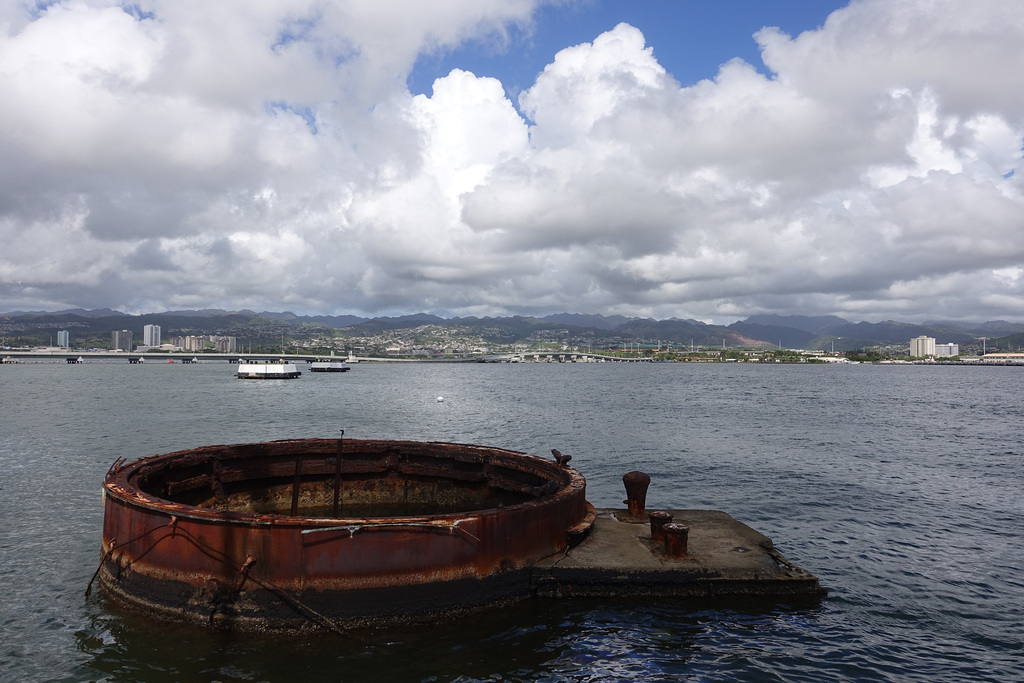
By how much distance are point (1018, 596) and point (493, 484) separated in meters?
12.6

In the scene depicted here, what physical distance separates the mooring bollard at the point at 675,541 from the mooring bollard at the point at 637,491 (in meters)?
2.45

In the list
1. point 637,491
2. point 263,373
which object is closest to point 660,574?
point 637,491

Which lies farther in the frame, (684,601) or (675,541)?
(675,541)

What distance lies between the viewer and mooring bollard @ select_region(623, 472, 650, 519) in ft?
45.6

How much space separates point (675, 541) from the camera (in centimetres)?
1138

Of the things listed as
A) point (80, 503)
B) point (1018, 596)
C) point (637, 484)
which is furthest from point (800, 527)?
point (80, 503)

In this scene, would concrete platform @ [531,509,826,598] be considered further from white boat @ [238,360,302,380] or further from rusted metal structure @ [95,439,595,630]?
white boat @ [238,360,302,380]

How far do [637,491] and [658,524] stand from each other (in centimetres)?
192

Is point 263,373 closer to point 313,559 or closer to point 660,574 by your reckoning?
point 313,559

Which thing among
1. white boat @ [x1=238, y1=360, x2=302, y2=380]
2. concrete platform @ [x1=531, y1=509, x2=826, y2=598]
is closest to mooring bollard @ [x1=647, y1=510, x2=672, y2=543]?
concrete platform @ [x1=531, y1=509, x2=826, y2=598]

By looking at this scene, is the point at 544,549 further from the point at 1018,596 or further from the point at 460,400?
the point at 460,400

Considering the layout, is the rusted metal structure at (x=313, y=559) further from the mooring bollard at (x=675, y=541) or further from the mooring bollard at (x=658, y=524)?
the mooring bollard at (x=675, y=541)

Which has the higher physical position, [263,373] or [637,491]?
[637,491]

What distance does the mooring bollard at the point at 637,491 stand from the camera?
45.6 feet
